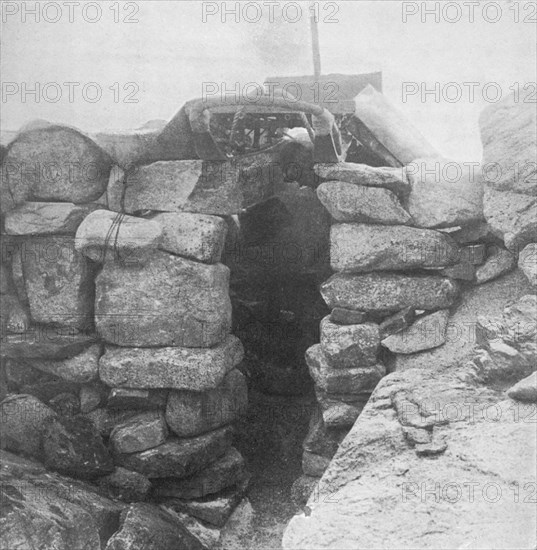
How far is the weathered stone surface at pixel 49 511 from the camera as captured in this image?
3.61 metres

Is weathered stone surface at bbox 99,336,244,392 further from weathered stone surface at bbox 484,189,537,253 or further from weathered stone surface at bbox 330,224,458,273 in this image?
weathered stone surface at bbox 484,189,537,253

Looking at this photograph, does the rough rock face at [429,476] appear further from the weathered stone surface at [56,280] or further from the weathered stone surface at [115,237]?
the weathered stone surface at [56,280]

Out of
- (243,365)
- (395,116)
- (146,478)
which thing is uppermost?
(395,116)

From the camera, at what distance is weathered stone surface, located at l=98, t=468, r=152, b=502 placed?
4660 millimetres

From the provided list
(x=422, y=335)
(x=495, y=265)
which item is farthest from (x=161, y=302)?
(x=495, y=265)

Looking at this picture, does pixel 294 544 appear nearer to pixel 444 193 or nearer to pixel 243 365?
pixel 444 193

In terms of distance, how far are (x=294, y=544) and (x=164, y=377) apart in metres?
2.35

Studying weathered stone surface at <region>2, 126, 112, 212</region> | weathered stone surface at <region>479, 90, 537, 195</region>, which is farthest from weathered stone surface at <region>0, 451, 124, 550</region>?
weathered stone surface at <region>479, 90, 537, 195</region>

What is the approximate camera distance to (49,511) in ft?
12.7

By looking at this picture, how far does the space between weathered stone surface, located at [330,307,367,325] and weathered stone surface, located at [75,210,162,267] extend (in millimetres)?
1514

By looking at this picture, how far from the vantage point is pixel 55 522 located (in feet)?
12.4

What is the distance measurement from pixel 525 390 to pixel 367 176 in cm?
195

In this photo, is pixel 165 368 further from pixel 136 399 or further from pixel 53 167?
pixel 53 167

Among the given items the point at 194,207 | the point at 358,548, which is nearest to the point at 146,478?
the point at 194,207
